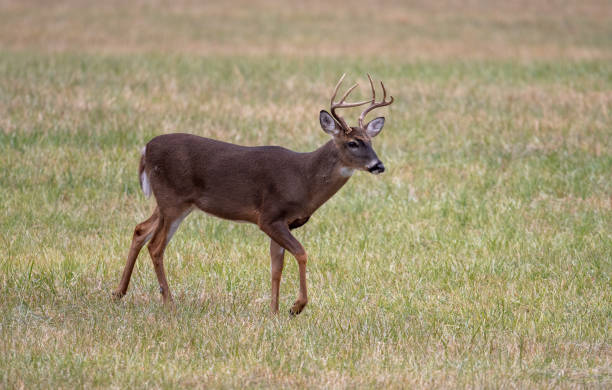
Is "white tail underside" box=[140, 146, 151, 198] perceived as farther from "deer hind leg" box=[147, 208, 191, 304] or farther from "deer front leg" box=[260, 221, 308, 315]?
"deer front leg" box=[260, 221, 308, 315]

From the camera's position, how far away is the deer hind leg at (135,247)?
25.7ft

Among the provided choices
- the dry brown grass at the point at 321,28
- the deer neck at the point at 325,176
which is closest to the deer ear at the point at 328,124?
the deer neck at the point at 325,176

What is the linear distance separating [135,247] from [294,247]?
140cm

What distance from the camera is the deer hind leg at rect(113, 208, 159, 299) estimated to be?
25.7ft

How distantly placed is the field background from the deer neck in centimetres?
85

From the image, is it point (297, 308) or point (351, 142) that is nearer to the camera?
point (297, 308)

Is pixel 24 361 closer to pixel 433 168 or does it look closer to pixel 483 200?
pixel 483 200

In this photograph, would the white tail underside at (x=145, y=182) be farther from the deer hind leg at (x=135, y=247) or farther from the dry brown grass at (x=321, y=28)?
the dry brown grass at (x=321, y=28)

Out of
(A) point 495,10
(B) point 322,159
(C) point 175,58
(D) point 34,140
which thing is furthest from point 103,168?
(A) point 495,10

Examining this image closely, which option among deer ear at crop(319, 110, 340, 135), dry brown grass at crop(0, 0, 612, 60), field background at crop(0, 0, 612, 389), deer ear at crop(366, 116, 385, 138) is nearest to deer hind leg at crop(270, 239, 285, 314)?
field background at crop(0, 0, 612, 389)

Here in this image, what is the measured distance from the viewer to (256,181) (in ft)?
25.1

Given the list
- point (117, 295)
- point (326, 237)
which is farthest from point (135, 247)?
point (326, 237)

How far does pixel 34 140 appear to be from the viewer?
12.9m

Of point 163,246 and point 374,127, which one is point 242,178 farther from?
point 374,127
